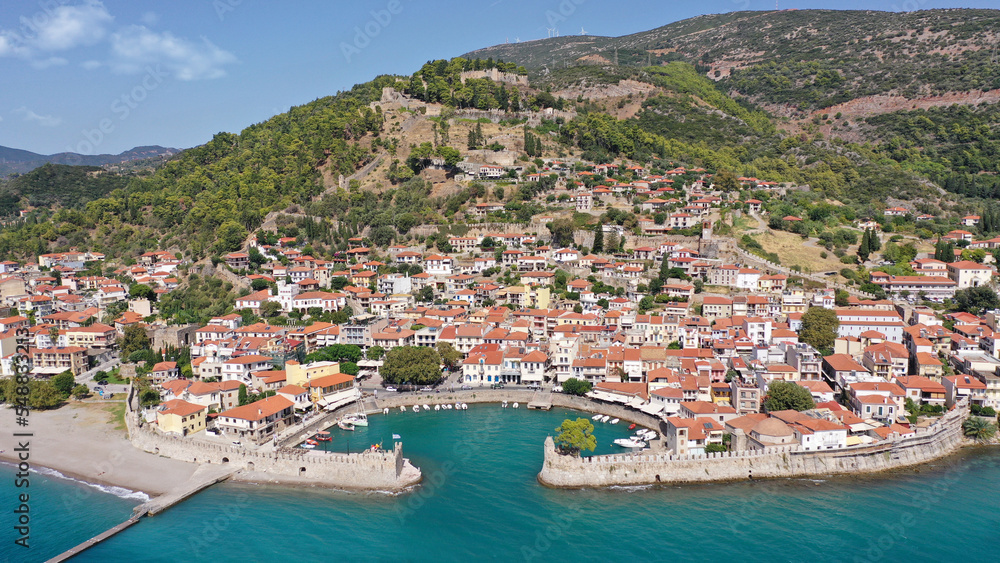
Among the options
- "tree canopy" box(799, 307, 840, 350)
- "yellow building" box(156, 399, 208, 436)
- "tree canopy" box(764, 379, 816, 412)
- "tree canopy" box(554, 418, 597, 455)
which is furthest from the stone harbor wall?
"tree canopy" box(799, 307, 840, 350)

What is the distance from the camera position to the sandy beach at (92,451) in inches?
1002

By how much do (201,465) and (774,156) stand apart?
7080 centimetres

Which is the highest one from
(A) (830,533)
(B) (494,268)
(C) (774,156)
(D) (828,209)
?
(C) (774,156)

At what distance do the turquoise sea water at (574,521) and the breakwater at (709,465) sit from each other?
508mm

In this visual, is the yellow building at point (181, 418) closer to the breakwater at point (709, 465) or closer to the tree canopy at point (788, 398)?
the breakwater at point (709, 465)

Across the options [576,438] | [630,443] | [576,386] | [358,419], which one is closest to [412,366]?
[358,419]

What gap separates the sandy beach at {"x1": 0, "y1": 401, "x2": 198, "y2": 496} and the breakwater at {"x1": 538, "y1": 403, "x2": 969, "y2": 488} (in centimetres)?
1502

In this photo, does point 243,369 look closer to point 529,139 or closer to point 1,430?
point 1,430

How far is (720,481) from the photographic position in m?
24.6

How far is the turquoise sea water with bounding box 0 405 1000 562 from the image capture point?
20484 mm

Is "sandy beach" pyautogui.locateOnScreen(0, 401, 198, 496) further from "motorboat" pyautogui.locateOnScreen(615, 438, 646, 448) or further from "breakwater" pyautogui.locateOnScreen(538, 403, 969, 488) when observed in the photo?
"motorboat" pyautogui.locateOnScreen(615, 438, 646, 448)

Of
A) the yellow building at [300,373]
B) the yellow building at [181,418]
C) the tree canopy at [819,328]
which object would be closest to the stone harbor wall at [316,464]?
the yellow building at [181,418]

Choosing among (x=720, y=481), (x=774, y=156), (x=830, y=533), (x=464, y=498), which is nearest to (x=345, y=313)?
(x=464, y=498)

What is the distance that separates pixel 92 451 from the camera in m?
28.1
